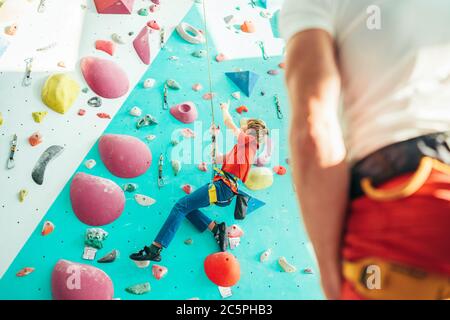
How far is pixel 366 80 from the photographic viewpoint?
0.56 m

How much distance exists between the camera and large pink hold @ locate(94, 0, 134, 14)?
1833mm

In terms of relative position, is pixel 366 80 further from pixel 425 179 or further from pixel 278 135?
pixel 278 135

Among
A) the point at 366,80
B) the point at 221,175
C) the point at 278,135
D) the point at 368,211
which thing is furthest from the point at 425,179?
the point at 278,135

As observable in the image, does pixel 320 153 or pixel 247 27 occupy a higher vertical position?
pixel 320 153

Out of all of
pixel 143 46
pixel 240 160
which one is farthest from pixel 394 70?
pixel 143 46

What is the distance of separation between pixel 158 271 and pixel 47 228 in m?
0.37

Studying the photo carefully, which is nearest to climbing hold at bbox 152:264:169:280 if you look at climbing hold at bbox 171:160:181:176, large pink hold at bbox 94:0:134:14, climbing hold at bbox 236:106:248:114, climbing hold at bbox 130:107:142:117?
climbing hold at bbox 171:160:181:176

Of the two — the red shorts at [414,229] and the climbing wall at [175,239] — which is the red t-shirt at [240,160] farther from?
the red shorts at [414,229]

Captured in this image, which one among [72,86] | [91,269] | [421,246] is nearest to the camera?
[421,246]

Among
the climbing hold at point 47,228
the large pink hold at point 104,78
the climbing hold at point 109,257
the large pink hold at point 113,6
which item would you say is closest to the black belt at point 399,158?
the climbing hold at point 109,257

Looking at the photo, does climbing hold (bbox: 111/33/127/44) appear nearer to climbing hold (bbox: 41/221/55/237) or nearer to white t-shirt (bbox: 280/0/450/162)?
climbing hold (bbox: 41/221/55/237)

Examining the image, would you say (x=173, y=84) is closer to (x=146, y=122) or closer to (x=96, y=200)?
(x=146, y=122)

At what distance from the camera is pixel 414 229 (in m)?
0.44
